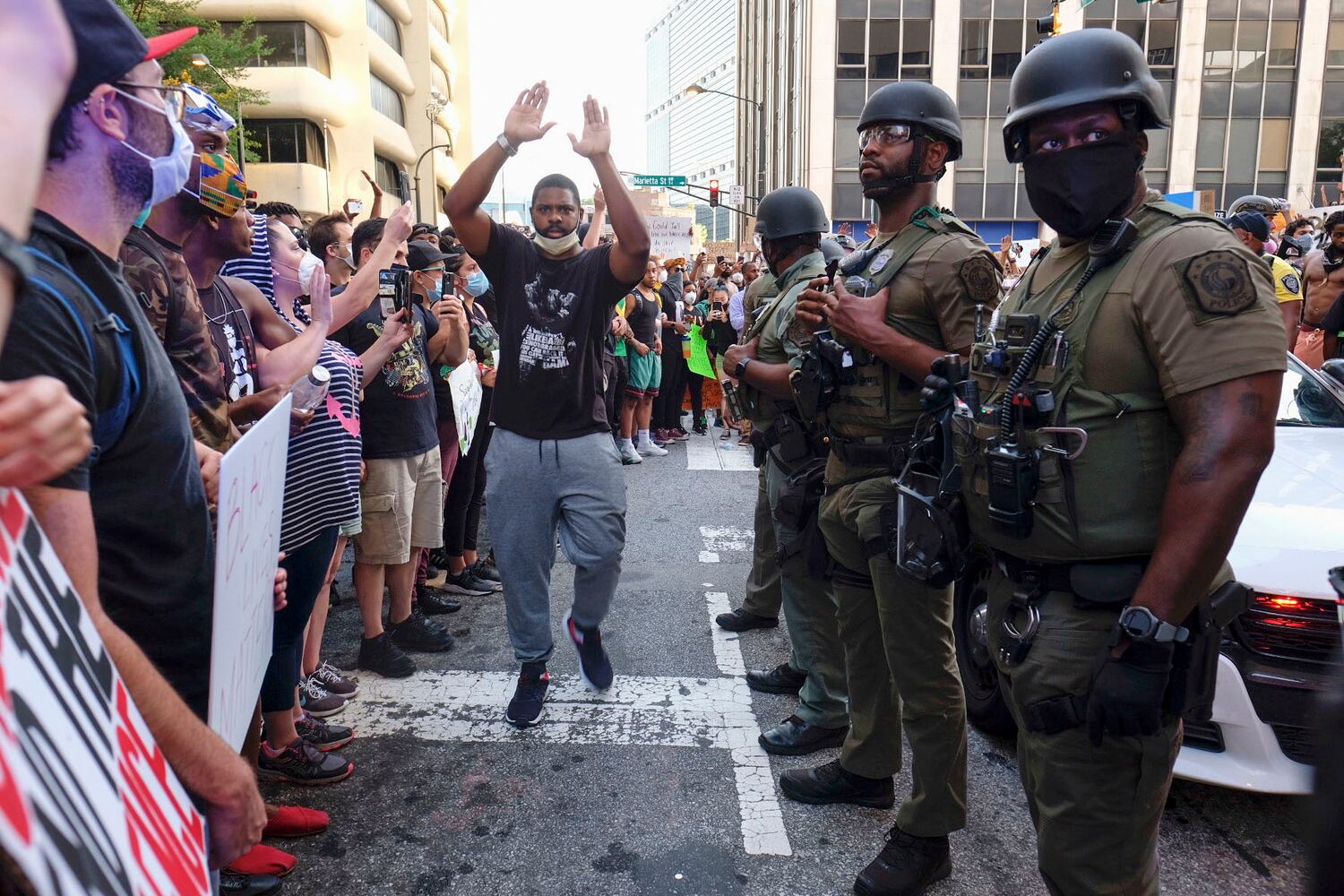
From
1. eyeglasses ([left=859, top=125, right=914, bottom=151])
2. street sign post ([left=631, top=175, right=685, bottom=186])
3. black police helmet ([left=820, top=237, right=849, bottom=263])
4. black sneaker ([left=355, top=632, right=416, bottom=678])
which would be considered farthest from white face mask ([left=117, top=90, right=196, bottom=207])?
street sign post ([left=631, top=175, right=685, bottom=186])

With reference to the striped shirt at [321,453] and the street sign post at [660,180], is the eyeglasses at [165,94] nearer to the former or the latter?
the striped shirt at [321,453]

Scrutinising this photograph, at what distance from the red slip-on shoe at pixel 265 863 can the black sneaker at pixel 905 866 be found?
1.75m

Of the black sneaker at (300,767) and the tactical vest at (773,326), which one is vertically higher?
the tactical vest at (773,326)

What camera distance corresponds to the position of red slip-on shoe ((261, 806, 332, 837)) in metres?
2.88

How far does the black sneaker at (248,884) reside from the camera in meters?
2.55

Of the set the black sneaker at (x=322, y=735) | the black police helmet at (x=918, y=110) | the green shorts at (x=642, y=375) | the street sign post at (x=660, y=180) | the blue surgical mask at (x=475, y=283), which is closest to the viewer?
the black police helmet at (x=918, y=110)

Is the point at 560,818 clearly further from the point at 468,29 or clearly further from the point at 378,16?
the point at 468,29

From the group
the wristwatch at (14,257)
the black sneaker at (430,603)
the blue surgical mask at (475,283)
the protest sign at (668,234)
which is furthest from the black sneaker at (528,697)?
the protest sign at (668,234)

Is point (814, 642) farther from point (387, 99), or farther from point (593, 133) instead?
point (387, 99)

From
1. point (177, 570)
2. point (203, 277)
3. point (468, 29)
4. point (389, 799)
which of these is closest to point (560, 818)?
point (389, 799)

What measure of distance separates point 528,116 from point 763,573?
103 inches

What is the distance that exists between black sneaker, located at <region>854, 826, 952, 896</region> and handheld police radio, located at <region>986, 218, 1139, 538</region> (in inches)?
48.9

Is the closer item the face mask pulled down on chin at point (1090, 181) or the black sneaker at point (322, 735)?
the face mask pulled down on chin at point (1090, 181)

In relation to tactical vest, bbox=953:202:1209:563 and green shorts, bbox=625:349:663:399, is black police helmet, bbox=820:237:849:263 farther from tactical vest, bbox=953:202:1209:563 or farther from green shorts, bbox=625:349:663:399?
green shorts, bbox=625:349:663:399
